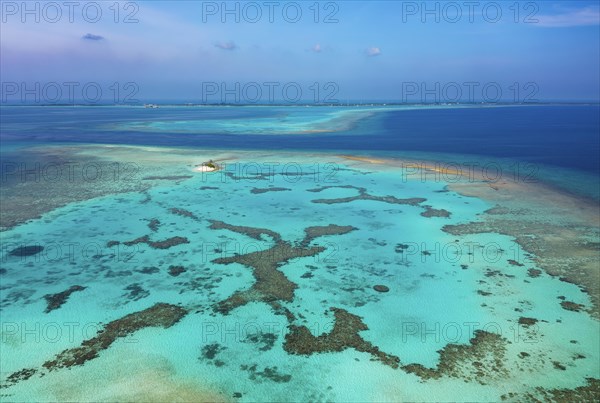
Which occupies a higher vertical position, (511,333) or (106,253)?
(106,253)


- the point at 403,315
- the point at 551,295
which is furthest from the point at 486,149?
the point at 403,315

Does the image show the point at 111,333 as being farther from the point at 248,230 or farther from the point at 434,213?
the point at 434,213

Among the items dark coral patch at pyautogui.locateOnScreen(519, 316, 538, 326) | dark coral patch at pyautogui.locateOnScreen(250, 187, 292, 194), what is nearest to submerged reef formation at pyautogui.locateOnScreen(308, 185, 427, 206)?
dark coral patch at pyautogui.locateOnScreen(250, 187, 292, 194)

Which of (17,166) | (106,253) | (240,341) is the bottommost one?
(240,341)

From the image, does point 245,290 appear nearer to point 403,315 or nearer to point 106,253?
point 403,315

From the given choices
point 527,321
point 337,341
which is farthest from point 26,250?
point 527,321

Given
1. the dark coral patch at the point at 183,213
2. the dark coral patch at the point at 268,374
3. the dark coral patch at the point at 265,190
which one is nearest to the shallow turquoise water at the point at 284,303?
the dark coral patch at the point at 268,374

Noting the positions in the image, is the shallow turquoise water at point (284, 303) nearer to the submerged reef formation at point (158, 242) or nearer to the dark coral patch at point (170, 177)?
the submerged reef formation at point (158, 242)
